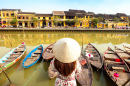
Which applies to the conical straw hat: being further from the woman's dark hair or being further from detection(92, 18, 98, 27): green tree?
detection(92, 18, 98, 27): green tree

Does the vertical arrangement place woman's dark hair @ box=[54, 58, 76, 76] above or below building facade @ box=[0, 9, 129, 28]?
below

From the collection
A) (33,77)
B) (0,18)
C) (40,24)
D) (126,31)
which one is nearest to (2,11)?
(0,18)

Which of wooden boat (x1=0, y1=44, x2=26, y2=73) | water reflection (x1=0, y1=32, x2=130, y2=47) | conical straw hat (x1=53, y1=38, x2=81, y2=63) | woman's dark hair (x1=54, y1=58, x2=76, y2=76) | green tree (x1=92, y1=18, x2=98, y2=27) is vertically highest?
green tree (x1=92, y1=18, x2=98, y2=27)

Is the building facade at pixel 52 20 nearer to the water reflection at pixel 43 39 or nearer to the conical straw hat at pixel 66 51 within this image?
the water reflection at pixel 43 39

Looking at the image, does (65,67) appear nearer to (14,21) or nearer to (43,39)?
(43,39)

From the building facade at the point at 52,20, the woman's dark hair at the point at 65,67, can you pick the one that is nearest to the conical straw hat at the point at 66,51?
the woman's dark hair at the point at 65,67

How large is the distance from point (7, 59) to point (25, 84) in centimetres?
350

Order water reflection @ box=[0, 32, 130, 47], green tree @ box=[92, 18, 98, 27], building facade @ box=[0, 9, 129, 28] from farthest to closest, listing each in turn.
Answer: green tree @ box=[92, 18, 98, 27]
building facade @ box=[0, 9, 129, 28]
water reflection @ box=[0, 32, 130, 47]

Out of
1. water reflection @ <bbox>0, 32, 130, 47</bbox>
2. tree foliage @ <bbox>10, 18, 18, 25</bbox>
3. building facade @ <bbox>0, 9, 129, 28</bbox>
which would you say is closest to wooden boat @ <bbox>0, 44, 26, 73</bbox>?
water reflection @ <bbox>0, 32, 130, 47</bbox>

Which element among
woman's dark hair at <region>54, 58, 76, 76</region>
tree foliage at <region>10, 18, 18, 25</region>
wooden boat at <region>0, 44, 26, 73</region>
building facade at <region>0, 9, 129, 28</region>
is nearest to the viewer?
woman's dark hair at <region>54, 58, 76, 76</region>

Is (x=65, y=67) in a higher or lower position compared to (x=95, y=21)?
lower

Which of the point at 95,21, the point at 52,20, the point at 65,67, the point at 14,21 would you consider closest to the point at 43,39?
the point at 52,20

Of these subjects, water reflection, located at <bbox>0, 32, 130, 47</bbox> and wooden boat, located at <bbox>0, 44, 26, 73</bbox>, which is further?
water reflection, located at <bbox>0, 32, 130, 47</bbox>

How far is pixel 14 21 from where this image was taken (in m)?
28.5
